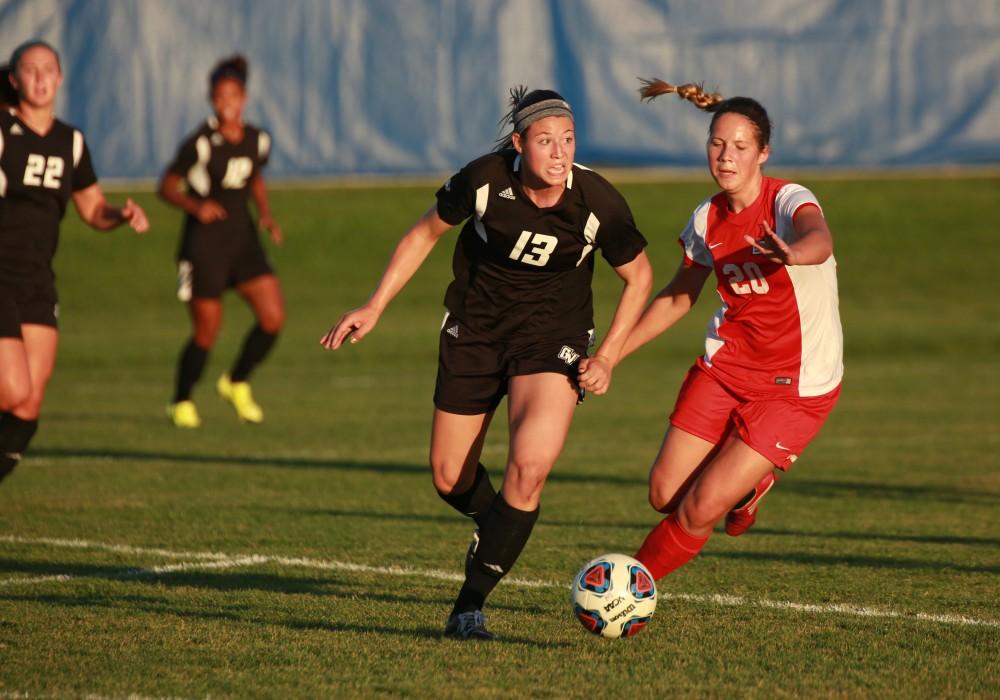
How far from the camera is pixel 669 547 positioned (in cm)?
564

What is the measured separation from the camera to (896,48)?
63.6 ft

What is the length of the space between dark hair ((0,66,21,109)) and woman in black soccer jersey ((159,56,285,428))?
4.48 metres

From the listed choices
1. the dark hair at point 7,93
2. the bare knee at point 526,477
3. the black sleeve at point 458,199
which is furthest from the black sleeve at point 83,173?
the bare knee at point 526,477

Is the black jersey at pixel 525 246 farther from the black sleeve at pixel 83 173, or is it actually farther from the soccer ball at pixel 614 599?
the black sleeve at pixel 83 173

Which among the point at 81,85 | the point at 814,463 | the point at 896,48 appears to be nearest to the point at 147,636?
the point at 814,463

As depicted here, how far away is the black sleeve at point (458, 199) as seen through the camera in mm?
5566

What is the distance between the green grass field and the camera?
15.8 ft

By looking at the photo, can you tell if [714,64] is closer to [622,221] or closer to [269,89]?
[269,89]

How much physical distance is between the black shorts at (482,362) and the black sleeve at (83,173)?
2.81m

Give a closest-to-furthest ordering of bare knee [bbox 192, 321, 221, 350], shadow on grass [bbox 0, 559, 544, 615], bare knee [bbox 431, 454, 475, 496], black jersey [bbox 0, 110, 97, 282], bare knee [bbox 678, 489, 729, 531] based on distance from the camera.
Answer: bare knee [bbox 678, 489, 729, 531] → bare knee [bbox 431, 454, 475, 496] → shadow on grass [bbox 0, 559, 544, 615] → black jersey [bbox 0, 110, 97, 282] → bare knee [bbox 192, 321, 221, 350]

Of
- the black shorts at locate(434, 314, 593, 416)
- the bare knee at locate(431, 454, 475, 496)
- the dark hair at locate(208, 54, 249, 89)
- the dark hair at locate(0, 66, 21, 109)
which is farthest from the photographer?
the dark hair at locate(208, 54, 249, 89)

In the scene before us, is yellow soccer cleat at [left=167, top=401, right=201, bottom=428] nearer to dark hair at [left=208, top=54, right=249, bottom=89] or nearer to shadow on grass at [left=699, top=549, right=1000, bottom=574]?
dark hair at [left=208, top=54, right=249, bottom=89]

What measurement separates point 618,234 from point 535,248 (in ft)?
1.04

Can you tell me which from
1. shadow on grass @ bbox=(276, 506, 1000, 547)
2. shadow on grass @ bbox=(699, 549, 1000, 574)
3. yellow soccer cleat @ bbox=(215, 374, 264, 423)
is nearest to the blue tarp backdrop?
yellow soccer cleat @ bbox=(215, 374, 264, 423)
